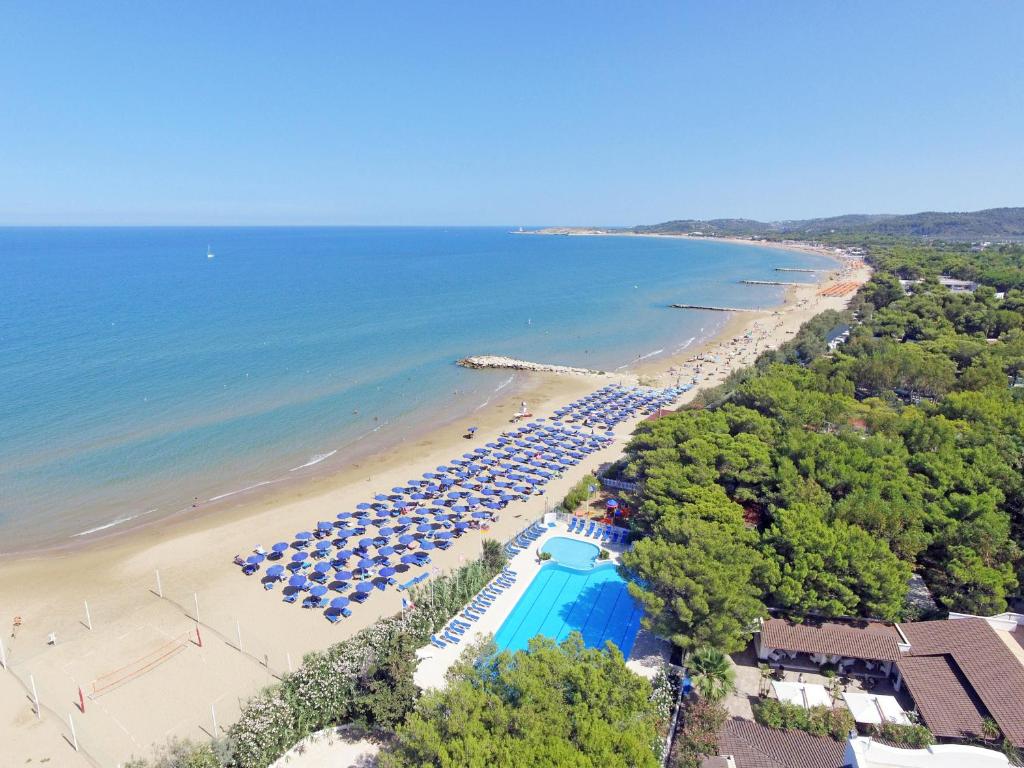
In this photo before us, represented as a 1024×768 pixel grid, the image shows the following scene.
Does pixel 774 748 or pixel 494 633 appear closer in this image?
pixel 774 748

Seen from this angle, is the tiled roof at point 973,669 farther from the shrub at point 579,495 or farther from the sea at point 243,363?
the sea at point 243,363

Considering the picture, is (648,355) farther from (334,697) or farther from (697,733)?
(334,697)

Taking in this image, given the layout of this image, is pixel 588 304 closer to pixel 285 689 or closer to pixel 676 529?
pixel 676 529

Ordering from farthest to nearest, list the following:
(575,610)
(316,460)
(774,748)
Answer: (316,460) < (575,610) < (774,748)

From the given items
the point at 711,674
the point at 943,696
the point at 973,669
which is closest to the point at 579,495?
the point at 711,674

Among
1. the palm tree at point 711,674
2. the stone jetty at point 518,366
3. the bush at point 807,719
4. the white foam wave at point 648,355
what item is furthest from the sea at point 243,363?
the bush at point 807,719

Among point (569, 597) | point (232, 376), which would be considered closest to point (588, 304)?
point (232, 376)
